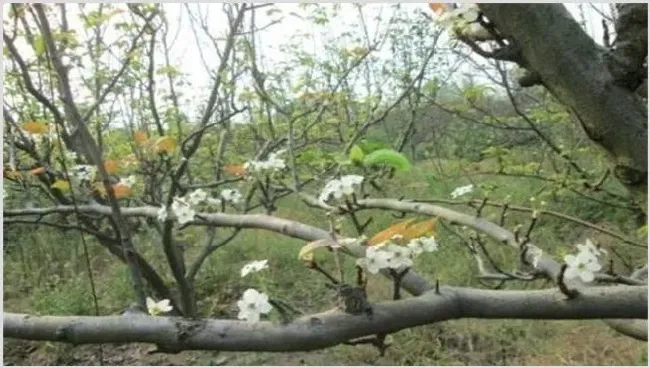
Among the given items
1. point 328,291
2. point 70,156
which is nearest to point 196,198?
point 70,156

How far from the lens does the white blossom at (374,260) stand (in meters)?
0.52

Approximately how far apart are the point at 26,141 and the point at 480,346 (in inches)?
42.4

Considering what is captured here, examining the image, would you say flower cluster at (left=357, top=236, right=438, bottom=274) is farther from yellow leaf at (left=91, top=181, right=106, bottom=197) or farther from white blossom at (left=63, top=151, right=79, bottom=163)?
white blossom at (left=63, top=151, right=79, bottom=163)

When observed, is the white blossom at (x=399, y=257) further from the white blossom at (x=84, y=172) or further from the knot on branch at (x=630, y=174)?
the white blossom at (x=84, y=172)

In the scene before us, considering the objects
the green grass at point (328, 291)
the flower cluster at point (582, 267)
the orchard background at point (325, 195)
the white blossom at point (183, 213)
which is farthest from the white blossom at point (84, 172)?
the flower cluster at point (582, 267)

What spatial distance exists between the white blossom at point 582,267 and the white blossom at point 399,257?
0.13m

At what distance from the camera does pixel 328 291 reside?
1923 mm

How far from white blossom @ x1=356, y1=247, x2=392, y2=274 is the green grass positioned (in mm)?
1083

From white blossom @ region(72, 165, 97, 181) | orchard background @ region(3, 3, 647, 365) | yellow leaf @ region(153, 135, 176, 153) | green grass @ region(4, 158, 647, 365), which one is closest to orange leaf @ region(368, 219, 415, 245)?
orchard background @ region(3, 3, 647, 365)

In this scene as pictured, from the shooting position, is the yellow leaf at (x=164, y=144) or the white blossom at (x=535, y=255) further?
the yellow leaf at (x=164, y=144)

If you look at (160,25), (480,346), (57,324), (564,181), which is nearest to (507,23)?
(57,324)

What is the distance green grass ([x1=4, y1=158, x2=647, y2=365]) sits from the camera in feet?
5.27

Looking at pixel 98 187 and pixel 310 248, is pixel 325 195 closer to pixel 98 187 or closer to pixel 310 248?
pixel 310 248

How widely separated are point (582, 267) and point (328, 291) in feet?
4.59
